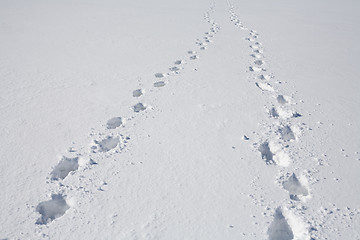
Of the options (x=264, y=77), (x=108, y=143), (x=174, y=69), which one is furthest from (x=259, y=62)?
(x=108, y=143)

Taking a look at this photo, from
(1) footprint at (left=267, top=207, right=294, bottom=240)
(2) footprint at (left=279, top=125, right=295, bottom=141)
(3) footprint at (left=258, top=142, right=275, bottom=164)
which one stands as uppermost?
(1) footprint at (left=267, top=207, right=294, bottom=240)

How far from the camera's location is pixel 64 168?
212 cm

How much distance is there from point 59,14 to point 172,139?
6.15 metres

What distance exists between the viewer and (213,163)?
7.25 feet

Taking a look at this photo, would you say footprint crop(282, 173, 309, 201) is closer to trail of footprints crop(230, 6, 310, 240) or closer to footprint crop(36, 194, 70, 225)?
trail of footprints crop(230, 6, 310, 240)

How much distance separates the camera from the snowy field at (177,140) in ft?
5.69

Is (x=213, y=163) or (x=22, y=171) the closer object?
(x=22, y=171)

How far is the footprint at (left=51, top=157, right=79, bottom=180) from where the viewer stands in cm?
205

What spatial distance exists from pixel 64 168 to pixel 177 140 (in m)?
0.92

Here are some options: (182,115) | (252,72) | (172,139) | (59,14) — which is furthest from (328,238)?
(59,14)

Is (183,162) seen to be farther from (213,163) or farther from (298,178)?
(298,178)

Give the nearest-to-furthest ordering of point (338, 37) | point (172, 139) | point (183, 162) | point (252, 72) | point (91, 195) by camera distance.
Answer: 1. point (91, 195)
2. point (183, 162)
3. point (172, 139)
4. point (252, 72)
5. point (338, 37)

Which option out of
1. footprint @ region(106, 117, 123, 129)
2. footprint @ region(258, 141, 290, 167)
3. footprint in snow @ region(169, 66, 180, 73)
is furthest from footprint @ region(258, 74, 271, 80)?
footprint @ region(106, 117, 123, 129)

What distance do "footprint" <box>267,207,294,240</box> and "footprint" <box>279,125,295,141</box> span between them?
36.2 inches
